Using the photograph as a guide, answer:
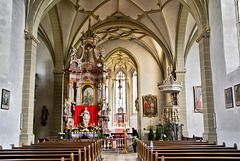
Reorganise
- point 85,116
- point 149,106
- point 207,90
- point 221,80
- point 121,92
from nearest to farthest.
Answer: point 221,80, point 207,90, point 85,116, point 149,106, point 121,92

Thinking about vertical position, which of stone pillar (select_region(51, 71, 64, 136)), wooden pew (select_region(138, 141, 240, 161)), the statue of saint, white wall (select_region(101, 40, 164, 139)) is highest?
white wall (select_region(101, 40, 164, 139))

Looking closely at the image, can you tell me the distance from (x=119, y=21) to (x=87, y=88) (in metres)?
6.10

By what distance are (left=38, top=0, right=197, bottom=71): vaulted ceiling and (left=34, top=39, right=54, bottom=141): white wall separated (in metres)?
0.86

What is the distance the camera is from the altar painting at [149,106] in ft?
70.2

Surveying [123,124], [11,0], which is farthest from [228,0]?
[123,124]

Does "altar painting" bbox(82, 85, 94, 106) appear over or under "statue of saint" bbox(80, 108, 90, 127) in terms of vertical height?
over

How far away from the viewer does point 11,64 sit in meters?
8.69

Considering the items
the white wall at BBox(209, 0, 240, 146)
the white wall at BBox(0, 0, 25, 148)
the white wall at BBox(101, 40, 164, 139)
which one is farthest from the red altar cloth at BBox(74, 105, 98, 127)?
the white wall at BBox(209, 0, 240, 146)

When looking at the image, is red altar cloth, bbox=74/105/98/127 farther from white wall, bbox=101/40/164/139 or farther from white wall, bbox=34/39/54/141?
white wall, bbox=101/40/164/139

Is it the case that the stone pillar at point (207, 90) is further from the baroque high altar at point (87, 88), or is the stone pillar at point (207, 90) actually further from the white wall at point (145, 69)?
the white wall at point (145, 69)

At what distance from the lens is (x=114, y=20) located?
1911 centimetres

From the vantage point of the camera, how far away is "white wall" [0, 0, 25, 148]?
8.15 metres

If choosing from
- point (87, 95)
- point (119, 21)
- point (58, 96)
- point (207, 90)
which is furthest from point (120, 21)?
point (207, 90)

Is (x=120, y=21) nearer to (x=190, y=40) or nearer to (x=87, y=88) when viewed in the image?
(x=190, y=40)
